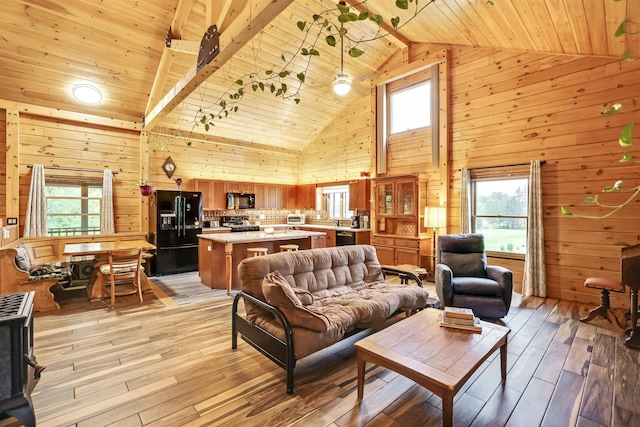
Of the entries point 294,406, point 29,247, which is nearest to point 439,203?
point 294,406

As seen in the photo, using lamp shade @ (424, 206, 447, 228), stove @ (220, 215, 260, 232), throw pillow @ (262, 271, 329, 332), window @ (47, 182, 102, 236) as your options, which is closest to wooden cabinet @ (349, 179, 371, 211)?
lamp shade @ (424, 206, 447, 228)

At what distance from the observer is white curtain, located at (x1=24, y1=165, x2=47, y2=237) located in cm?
518

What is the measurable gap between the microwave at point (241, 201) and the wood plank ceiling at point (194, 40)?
199cm

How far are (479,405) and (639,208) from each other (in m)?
3.76

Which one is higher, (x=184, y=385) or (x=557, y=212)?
(x=557, y=212)

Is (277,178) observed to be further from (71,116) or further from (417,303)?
(417,303)

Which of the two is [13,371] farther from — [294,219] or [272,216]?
[272,216]

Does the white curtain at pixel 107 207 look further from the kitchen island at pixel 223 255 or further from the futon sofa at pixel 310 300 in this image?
the futon sofa at pixel 310 300

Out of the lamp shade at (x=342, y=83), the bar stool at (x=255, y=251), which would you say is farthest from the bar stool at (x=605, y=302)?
the bar stool at (x=255, y=251)

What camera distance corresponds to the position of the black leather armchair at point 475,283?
3.59 m

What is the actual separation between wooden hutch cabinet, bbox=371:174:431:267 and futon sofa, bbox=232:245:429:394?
82.0 inches

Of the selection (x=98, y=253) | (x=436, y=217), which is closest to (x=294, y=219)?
(x=436, y=217)

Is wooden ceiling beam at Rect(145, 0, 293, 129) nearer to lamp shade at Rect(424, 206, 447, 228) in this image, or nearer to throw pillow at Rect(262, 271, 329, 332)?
throw pillow at Rect(262, 271, 329, 332)

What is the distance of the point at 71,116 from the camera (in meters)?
5.55
